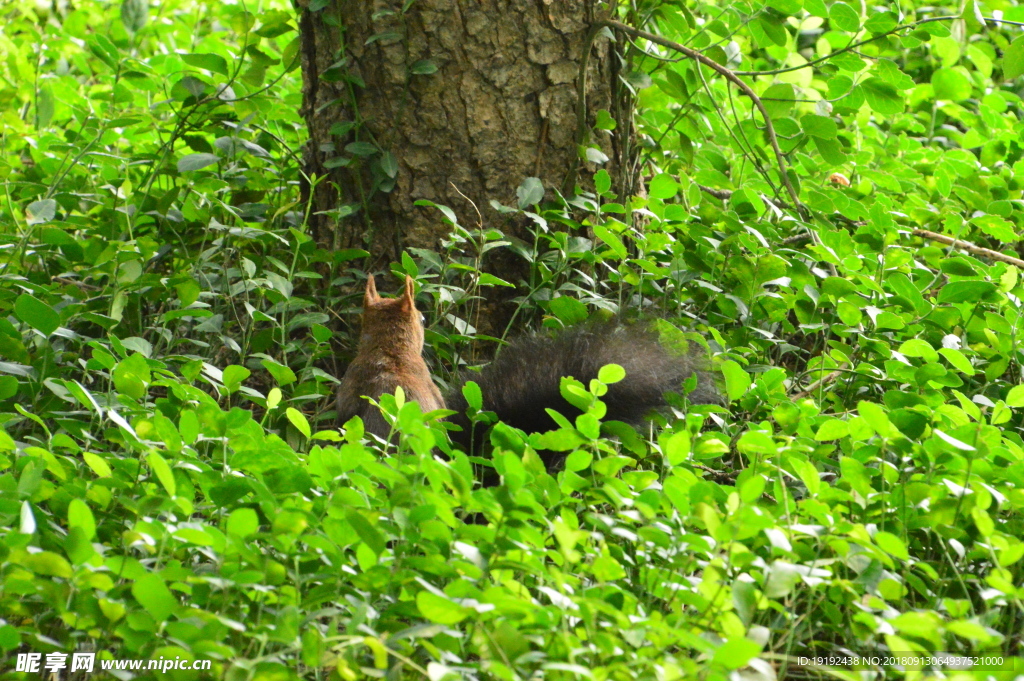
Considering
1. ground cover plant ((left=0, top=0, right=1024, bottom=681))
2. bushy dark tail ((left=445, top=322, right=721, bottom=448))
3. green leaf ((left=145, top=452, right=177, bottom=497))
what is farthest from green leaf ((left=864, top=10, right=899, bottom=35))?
green leaf ((left=145, top=452, right=177, bottom=497))

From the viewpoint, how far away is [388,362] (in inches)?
92.0

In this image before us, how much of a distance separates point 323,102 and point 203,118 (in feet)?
1.34

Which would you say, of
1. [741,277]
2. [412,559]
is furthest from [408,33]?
[412,559]

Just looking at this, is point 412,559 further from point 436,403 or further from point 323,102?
point 323,102

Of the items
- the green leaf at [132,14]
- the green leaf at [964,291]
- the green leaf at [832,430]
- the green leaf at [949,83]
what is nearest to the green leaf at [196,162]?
the green leaf at [132,14]

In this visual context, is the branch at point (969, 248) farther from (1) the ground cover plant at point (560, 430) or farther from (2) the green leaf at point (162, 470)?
(2) the green leaf at point (162, 470)

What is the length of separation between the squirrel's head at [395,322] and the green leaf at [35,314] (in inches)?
32.0

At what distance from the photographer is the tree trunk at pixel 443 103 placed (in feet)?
8.66

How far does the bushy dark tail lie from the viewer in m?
2.05

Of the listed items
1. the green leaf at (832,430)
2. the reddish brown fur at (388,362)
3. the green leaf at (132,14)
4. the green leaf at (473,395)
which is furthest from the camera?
the green leaf at (132,14)

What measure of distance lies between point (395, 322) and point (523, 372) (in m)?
0.42

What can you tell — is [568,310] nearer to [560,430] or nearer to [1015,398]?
[560,430]

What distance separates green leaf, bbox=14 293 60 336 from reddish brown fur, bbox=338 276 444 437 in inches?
30.2

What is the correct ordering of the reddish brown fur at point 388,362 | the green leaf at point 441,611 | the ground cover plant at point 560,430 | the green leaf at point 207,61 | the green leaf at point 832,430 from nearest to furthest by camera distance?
the green leaf at point 441,611 → the ground cover plant at point 560,430 → the green leaf at point 832,430 → the reddish brown fur at point 388,362 → the green leaf at point 207,61
